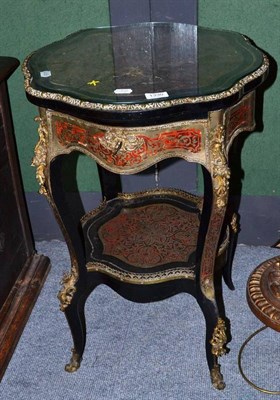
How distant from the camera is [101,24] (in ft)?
6.54

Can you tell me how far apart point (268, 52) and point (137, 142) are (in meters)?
0.82

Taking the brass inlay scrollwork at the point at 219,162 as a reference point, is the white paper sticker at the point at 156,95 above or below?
above

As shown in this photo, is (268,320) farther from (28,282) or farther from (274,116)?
(28,282)

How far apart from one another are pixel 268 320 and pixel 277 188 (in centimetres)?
84

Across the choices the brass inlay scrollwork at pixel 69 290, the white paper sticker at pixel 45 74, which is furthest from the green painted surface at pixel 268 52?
the brass inlay scrollwork at pixel 69 290

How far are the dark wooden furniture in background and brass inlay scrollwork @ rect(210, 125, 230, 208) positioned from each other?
805 millimetres

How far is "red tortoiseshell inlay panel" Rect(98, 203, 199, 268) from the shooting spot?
1841mm

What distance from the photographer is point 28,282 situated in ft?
7.22

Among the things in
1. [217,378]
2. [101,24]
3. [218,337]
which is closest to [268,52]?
[101,24]

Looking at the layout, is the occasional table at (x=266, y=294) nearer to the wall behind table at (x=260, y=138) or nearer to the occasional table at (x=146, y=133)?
the occasional table at (x=146, y=133)

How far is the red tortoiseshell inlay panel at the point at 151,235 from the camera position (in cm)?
184

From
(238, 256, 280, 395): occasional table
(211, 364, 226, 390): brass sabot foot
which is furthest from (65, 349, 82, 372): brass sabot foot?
(238, 256, 280, 395): occasional table

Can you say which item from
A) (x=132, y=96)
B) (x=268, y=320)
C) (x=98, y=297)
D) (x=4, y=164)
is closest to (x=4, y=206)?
(x=4, y=164)

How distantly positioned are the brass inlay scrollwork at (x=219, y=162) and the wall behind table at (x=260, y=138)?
0.69 meters
